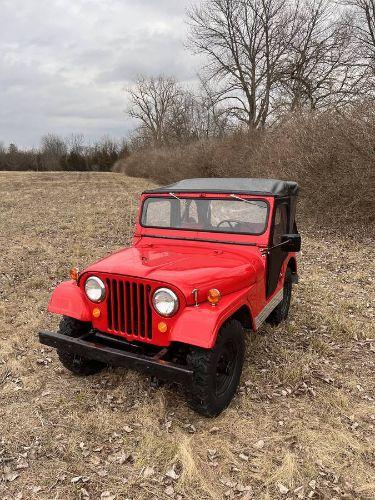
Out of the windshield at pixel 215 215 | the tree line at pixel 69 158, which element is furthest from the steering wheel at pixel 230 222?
the tree line at pixel 69 158

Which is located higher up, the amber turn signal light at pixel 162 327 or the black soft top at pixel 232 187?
the black soft top at pixel 232 187

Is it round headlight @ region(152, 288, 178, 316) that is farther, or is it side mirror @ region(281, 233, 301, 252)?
side mirror @ region(281, 233, 301, 252)

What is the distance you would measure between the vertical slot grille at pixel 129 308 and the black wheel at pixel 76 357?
461mm

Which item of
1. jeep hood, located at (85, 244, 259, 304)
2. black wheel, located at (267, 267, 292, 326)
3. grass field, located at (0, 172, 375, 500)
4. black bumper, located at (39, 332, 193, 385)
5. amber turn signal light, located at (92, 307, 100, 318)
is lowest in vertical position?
grass field, located at (0, 172, 375, 500)

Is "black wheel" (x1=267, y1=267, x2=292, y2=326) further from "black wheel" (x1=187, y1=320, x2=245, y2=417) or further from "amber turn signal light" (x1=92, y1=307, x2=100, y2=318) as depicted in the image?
"amber turn signal light" (x1=92, y1=307, x2=100, y2=318)

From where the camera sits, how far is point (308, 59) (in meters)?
22.1

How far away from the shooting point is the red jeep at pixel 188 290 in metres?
3.17

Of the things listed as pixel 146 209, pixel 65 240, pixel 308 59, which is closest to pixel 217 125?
pixel 308 59

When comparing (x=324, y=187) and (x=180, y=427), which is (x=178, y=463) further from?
(x=324, y=187)

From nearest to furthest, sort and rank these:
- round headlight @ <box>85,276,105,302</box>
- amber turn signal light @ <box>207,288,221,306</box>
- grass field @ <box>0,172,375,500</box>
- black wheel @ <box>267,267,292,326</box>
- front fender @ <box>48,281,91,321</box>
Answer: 1. grass field @ <box>0,172,375,500</box>
2. amber turn signal light @ <box>207,288,221,306</box>
3. round headlight @ <box>85,276,105,302</box>
4. front fender @ <box>48,281,91,321</box>
5. black wheel @ <box>267,267,292,326</box>

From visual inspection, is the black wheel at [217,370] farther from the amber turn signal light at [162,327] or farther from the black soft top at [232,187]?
the black soft top at [232,187]

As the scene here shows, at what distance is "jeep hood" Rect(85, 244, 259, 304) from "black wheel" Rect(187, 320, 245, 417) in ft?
1.26

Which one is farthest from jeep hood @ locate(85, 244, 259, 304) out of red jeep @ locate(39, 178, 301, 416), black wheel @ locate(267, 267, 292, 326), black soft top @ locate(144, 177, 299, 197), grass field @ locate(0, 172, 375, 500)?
black wheel @ locate(267, 267, 292, 326)

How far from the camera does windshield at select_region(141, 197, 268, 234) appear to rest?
418cm
